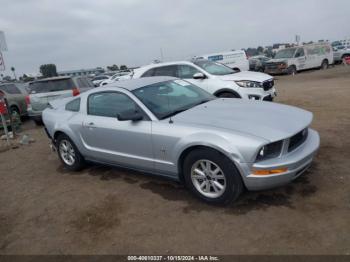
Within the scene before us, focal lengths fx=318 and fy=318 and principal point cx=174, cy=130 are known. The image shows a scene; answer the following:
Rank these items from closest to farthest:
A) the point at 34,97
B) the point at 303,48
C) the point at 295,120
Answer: the point at 295,120 < the point at 34,97 < the point at 303,48

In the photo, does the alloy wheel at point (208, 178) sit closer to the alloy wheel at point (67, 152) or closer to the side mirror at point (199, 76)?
the alloy wheel at point (67, 152)

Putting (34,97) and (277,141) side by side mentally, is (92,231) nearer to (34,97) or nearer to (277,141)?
(277,141)

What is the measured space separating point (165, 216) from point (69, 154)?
2.63m

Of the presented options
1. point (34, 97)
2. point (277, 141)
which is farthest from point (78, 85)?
point (277, 141)

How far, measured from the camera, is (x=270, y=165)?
340cm

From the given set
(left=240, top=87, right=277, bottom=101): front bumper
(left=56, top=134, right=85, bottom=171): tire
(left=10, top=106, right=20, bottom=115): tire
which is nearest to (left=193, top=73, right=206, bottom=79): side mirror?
(left=240, top=87, right=277, bottom=101): front bumper

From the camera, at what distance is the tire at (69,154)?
5473 mm

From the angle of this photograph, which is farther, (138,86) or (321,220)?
(138,86)

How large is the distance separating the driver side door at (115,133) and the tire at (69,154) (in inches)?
14.1

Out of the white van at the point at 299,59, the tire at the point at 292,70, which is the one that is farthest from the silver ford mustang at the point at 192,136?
the tire at the point at 292,70

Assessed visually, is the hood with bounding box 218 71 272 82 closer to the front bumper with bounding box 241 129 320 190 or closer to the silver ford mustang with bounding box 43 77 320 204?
the silver ford mustang with bounding box 43 77 320 204

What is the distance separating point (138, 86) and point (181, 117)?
1024 mm

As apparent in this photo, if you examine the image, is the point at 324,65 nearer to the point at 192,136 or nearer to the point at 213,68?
the point at 213,68

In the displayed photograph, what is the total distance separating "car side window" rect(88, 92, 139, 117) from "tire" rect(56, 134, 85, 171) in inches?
31.2
